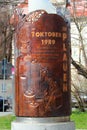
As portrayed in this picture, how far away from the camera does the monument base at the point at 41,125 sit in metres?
14.0

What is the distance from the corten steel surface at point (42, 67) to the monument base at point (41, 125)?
0.15 metres

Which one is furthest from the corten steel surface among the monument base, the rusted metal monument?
the monument base

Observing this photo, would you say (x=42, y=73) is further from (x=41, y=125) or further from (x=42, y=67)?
(x=41, y=125)

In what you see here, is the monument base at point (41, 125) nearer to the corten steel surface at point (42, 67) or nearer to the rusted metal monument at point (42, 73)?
the rusted metal monument at point (42, 73)

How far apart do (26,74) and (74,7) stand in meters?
19.0

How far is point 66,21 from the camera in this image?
1486 centimetres

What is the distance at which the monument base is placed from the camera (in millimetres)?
13969

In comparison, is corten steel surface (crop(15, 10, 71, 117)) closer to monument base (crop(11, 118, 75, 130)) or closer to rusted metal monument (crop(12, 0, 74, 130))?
rusted metal monument (crop(12, 0, 74, 130))

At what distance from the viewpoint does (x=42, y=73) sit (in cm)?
1426

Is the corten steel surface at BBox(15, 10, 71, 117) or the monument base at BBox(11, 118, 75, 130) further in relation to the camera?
the corten steel surface at BBox(15, 10, 71, 117)

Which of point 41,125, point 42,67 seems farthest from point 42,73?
point 41,125

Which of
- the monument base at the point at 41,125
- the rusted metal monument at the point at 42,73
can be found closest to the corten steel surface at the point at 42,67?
the rusted metal monument at the point at 42,73

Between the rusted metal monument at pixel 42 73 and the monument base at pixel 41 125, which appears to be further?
the rusted metal monument at pixel 42 73

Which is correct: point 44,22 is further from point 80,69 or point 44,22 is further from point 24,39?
point 80,69
